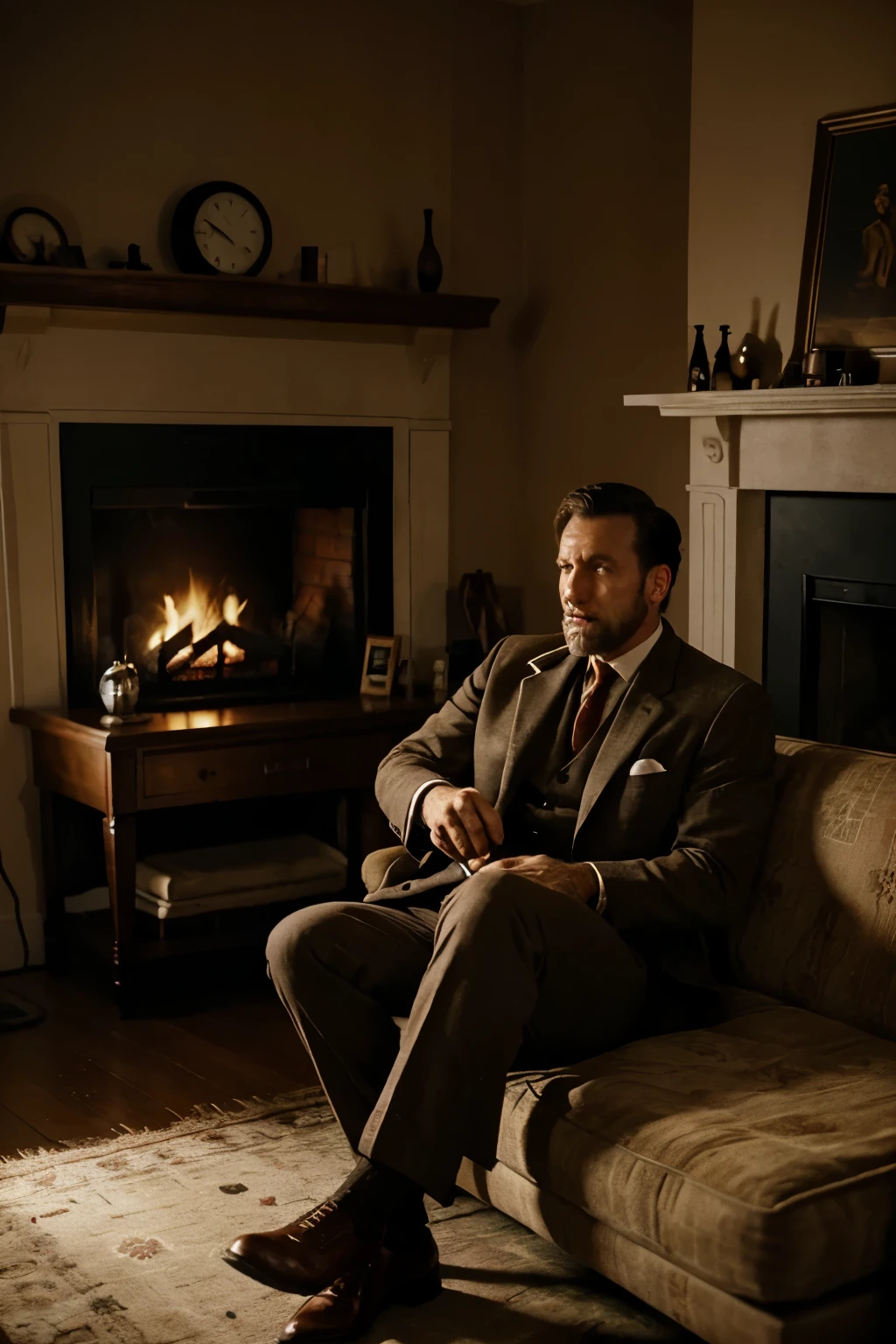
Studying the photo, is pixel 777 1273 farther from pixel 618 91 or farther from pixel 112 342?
pixel 618 91

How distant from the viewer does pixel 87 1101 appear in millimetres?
3311

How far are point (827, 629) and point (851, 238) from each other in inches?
37.7

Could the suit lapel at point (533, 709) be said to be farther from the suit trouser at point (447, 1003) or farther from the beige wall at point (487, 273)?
the beige wall at point (487, 273)

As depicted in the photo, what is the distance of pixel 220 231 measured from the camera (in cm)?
435

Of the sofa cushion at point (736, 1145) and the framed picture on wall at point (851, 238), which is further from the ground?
the framed picture on wall at point (851, 238)

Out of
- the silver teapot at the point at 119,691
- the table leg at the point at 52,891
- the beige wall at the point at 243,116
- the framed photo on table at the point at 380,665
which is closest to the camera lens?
the silver teapot at the point at 119,691

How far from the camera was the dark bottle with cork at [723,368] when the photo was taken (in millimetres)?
3859

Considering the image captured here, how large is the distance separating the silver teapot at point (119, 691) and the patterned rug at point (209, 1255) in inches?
47.3

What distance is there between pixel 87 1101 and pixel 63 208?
237 centimetres

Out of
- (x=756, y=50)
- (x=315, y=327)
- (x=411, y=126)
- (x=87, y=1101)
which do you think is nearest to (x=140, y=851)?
(x=87, y=1101)

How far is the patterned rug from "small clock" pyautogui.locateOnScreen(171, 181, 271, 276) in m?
2.41

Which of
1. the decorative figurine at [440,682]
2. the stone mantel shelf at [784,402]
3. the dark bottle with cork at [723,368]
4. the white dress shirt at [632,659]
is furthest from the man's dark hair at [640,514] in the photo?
the decorative figurine at [440,682]

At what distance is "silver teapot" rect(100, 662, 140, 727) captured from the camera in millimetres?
3969

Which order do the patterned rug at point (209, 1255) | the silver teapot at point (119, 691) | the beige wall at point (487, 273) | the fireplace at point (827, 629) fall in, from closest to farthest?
the patterned rug at point (209, 1255)
the fireplace at point (827, 629)
the silver teapot at point (119, 691)
the beige wall at point (487, 273)
